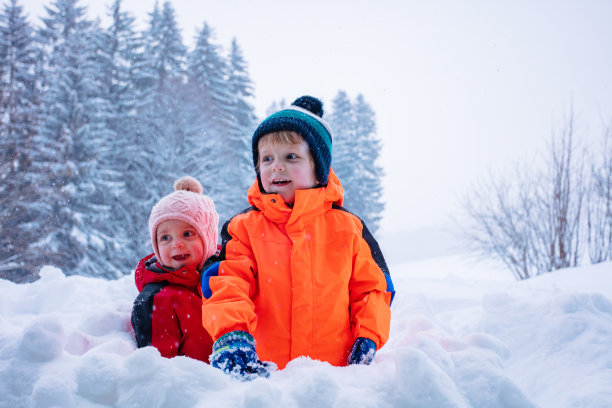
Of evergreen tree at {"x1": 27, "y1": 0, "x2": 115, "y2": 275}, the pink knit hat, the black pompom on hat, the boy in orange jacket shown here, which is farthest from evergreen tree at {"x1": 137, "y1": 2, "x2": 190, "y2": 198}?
the boy in orange jacket

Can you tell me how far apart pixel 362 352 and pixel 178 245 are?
1.54 m

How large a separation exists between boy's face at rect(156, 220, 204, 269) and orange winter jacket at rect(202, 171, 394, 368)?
67 centimetres

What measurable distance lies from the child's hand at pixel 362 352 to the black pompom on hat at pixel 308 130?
938 mm

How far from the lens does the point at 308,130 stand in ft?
7.11

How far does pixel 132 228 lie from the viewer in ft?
52.5

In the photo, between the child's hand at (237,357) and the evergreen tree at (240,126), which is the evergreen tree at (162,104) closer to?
the evergreen tree at (240,126)

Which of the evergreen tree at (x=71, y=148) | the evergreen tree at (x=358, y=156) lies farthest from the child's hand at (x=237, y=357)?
the evergreen tree at (x=358, y=156)

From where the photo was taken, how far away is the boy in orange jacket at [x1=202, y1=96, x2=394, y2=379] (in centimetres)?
188

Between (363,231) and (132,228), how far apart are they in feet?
52.4

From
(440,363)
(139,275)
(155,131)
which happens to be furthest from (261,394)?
(155,131)

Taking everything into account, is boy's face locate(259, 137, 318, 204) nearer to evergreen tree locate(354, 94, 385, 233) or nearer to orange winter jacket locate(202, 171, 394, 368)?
orange winter jacket locate(202, 171, 394, 368)

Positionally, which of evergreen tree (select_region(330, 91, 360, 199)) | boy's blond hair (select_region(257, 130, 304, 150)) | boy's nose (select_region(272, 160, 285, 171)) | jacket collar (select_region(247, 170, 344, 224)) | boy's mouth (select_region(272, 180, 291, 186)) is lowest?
jacket collar (select_region(247, 170, 344, 224))

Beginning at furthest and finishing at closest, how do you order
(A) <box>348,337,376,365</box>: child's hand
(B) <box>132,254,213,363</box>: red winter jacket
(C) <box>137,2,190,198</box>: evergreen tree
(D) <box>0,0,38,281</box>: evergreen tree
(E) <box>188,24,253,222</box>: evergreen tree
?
(E) <box>188,24,253,222</box>: evergreen tree < (C) <box>137,2,190,198</box>: evergreen tree < (D) <box>0,0,38,281</box>: evergreen tree < (B) <box>132,254,213,363</box>: red winter jacket < (A) <box>348,337,376,365</box>: child's hand

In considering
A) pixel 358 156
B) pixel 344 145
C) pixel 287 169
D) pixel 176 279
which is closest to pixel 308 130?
pixel 287 169
